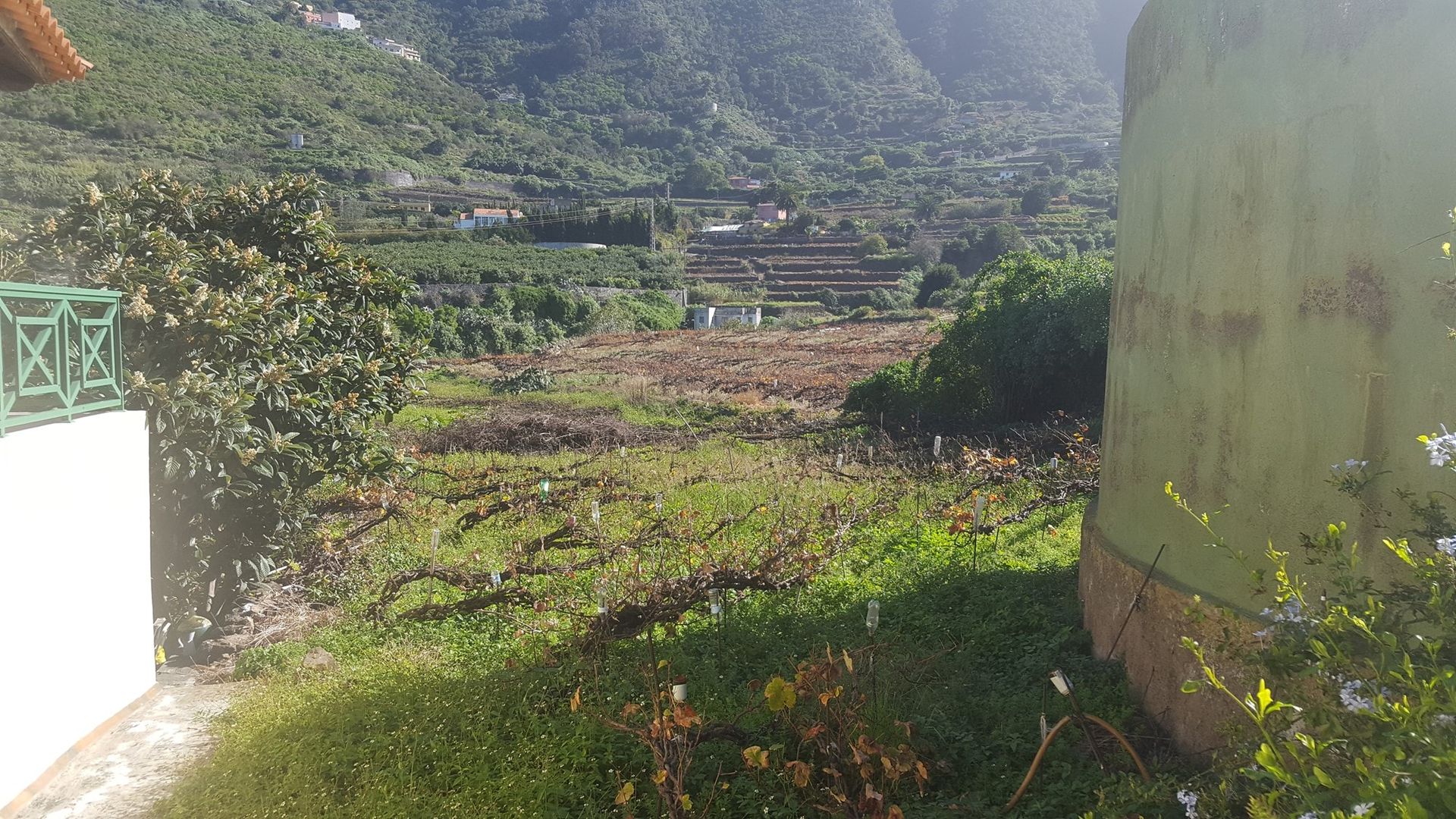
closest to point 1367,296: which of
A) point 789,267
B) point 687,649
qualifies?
point 687,649

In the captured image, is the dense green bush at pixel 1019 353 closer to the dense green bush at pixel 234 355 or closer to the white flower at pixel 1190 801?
the dense green bush at pixel 234 355

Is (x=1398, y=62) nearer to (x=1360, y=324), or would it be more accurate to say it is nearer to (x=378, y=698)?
(x=1360, y=324)

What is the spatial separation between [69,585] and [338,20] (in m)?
96.8

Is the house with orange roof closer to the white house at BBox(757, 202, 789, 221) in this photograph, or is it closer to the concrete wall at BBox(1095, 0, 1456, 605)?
the concrete wall at BBox(1095, 0, 1456, 605)

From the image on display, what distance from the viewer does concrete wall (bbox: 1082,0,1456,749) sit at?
3.11 metres

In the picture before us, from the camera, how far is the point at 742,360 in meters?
26.6

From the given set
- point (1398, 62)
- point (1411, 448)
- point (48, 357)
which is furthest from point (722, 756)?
point (48, 357)

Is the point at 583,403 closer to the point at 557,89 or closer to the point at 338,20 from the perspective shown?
the point at 338,20

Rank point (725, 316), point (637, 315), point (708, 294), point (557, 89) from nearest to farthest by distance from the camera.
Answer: point (637, 315) → point (725, 316) → point (708, 294) → point (557, 89)

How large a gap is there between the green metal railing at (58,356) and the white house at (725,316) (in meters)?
37.8

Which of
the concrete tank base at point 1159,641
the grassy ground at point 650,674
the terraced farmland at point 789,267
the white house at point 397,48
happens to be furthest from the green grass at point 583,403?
the white house at point 397,48

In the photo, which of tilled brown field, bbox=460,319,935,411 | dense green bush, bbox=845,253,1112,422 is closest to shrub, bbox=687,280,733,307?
tilled brown field, bbox=460,319,935,411

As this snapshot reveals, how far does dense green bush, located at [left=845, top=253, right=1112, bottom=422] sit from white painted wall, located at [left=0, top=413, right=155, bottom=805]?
1097cm

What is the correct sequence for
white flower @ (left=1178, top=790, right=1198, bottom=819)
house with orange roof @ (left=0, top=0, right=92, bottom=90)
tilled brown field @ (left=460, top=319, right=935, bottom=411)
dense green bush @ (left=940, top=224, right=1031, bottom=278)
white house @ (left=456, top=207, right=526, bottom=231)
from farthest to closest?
1. white house @ (left=456, top=207, right=526, bottom=231)
2. dense green bush @ (left=940, top=224, right=1031, bottom=278)
3. tilled brown field @ (left=460, top=319, right=935, bottom=411)
4. house with orange roof @ (left=0, top=0, right=92, bottom=90)
5. white flower @ (left=1178, top=790, right=1198, bottom=819)
